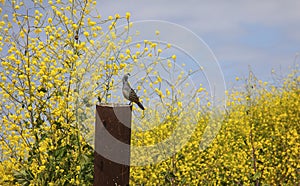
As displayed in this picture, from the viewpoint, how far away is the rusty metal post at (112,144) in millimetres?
3156

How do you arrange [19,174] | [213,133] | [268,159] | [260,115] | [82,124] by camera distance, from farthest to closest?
[260,115] < [268,159] < [213,133] < [19,174] < [82,124]

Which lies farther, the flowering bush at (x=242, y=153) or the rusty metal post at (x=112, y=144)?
the flowering bush at (x=242, y=153)

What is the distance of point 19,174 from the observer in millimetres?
4215

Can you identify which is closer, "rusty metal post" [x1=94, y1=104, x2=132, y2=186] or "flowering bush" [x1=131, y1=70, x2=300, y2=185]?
"rusty metal post" [x1=94, y1=104, x2=132, y2=186]

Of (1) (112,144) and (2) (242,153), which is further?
(2) (242,153)

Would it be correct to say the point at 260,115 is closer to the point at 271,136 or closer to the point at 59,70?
the point at 271,136

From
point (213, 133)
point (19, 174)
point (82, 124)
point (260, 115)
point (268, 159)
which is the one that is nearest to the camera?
point (82, 124)

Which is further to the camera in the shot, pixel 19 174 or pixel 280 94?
pixel 280 94

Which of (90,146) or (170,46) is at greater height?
(170,46)

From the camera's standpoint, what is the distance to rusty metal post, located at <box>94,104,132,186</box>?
3156 mm

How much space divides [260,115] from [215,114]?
155 centimetres

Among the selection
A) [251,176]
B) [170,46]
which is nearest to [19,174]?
[170,46]

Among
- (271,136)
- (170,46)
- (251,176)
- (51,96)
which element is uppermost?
(170,46)

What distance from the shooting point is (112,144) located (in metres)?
3.18
